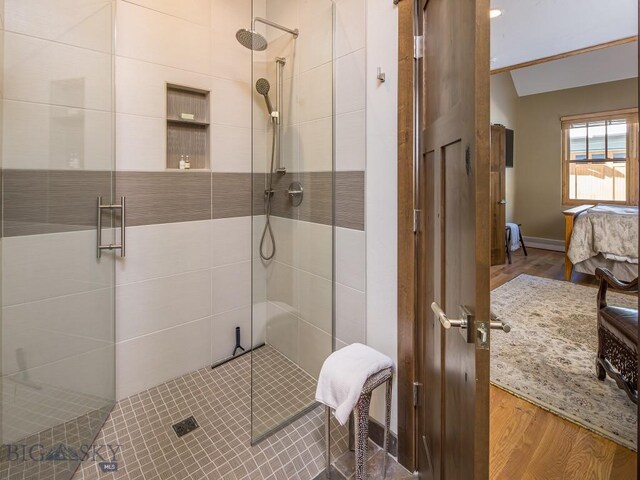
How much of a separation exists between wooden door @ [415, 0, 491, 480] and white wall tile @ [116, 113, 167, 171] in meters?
1.63

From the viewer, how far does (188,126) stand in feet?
7.20

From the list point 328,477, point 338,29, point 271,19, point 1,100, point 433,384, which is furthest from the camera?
point 271,19

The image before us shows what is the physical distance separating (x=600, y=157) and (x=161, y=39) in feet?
22.7

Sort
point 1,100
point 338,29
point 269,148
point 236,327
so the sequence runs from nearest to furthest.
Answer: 1. point 1,100
2. point 338,29
3. point 269,148
4. point 236,327

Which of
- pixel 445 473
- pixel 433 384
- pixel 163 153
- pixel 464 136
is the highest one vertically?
pixel 163 153

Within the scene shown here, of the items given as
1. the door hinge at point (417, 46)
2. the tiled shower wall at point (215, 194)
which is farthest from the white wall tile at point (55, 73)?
the door hinge at point (417, 46)

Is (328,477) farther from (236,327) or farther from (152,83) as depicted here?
(152,83)

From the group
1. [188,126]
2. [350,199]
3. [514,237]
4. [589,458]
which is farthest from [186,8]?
[514,237]

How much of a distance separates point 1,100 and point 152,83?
0.79 meters

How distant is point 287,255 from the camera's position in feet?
6.62

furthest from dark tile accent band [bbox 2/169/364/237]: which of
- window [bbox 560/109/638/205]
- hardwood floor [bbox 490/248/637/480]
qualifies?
window [bbox 560/109/638/205]

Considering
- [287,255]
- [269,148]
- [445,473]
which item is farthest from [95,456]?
[269,148]

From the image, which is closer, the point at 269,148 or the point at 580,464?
the point at 580,464

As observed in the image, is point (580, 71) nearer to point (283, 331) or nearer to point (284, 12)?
point (284, 12)
